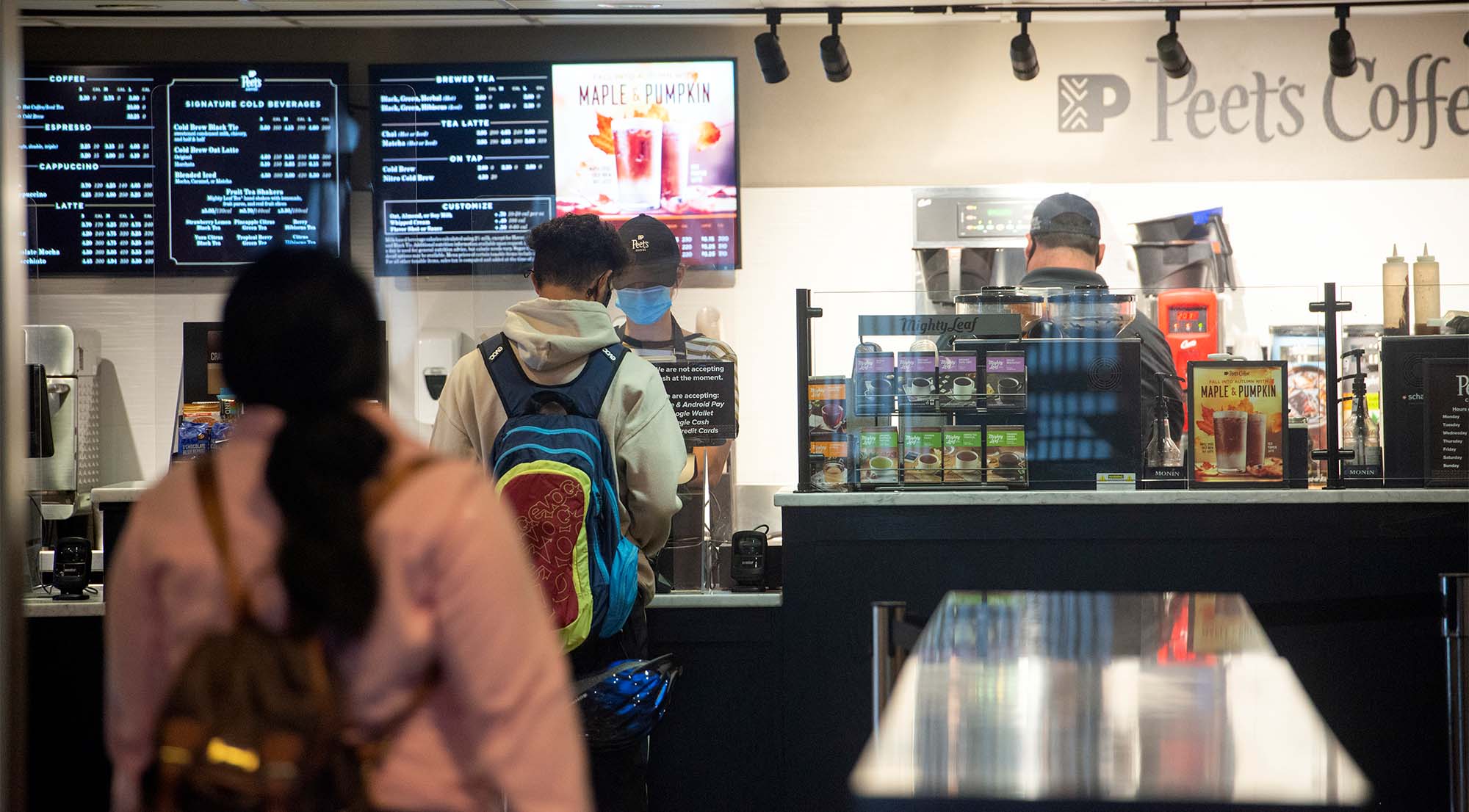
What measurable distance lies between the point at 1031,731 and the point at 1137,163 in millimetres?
4337

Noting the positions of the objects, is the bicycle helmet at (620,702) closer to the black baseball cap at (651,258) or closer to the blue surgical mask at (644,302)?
the blue surgical mask at (644,302)

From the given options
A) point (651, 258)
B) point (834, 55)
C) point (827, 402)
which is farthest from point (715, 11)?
point (827, 402)

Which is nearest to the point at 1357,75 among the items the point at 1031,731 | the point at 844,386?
the point at 844,386

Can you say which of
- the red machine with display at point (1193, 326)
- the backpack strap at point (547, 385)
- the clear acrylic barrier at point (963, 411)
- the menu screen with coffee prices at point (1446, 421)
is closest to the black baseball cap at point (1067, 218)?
the clear acrylic barrier at point (963, 411)

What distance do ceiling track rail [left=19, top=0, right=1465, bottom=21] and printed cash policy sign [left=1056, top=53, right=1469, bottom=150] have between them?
10.6 inches

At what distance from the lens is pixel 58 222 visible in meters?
5.32

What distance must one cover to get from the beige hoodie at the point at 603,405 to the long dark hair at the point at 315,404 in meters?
1.29

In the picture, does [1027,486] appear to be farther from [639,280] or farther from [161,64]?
[161,64]

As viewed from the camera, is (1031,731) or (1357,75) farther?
(1357,75)

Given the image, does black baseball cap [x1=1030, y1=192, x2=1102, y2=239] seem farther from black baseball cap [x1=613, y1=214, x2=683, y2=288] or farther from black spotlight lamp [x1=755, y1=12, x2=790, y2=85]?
black spotlight lamp [x1=755, y1=12, x2=790, y2=85]

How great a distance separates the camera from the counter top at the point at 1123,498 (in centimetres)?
313

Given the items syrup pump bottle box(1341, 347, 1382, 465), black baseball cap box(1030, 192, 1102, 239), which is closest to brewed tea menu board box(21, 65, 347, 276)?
black baseball cap box(1030, 192, 1102, 239)

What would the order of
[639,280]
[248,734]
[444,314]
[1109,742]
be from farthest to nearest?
[444,314] < [639,280] < [1109,742] < [248,734]

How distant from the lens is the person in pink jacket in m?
1.23
